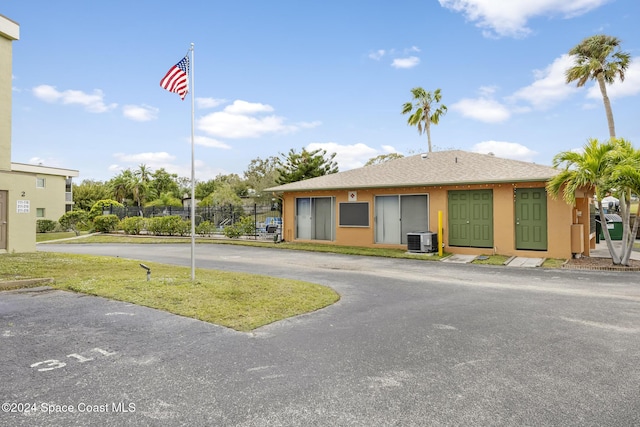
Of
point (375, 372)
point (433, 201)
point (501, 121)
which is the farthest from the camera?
point (501, 121)

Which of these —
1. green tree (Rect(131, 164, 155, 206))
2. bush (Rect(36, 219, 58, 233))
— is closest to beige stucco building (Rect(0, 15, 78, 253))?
bush (Rect(36, 219, 58, 233))

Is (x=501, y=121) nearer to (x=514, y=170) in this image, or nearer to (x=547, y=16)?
(x=547, y=16)

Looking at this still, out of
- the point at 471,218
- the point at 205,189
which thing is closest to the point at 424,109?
the point at 471,218

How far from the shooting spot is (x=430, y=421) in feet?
8.75

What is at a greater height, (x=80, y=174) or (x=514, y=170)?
(x=80, y=174)

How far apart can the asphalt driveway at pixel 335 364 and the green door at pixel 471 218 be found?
682 centimetres

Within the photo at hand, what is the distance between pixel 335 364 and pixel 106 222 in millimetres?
27881

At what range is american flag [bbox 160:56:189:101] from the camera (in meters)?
7.85

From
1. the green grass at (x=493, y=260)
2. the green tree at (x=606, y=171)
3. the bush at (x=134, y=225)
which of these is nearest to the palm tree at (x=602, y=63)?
the green tree at (x=606, y=171)

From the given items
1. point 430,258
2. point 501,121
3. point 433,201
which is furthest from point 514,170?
point 501,121

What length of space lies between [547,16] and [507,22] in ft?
6.43

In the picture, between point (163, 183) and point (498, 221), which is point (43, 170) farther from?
point (498, 221)

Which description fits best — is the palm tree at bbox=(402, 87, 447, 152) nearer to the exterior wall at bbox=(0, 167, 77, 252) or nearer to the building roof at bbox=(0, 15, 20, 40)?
the building roof at bbox=(0, 15, 20, 40)

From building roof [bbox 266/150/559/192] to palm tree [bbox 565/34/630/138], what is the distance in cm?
1109
